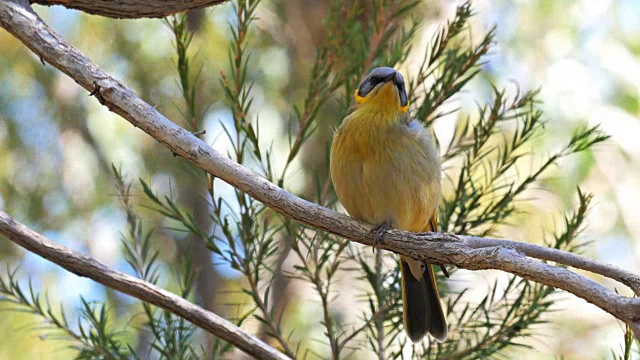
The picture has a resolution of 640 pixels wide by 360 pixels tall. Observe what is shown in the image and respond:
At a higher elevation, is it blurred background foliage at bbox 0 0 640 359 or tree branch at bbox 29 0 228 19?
blurred background foliage at bbox 0 0 640 359

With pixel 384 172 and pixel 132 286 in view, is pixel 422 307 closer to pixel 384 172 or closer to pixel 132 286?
pixel 384 172

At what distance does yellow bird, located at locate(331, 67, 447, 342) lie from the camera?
10.3 feet

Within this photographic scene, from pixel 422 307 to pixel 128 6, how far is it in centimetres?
159

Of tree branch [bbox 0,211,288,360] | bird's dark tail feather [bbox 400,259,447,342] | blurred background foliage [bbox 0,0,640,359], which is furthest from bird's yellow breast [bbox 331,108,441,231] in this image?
blurred background foliage [bbox 0,0,640,359]

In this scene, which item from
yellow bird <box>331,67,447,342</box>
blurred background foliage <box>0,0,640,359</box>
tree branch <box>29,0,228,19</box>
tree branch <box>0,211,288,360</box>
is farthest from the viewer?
blurred background foliage <box>0,0,640,359</box>

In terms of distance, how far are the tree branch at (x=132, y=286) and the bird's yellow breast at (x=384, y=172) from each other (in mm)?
781

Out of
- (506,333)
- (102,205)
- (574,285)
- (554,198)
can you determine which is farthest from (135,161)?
(574,285)

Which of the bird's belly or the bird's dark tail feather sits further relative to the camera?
the bird's belly

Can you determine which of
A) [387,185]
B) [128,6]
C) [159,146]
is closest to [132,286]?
[128,6]

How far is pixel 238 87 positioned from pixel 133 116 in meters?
0.68

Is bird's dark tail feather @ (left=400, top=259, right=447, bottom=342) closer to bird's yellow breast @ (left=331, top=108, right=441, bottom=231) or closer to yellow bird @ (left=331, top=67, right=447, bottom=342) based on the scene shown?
yellow bird @ (left=331, top=67, right=447, bottom=342)

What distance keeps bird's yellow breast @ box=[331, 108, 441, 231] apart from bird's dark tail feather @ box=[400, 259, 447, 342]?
0.74ft

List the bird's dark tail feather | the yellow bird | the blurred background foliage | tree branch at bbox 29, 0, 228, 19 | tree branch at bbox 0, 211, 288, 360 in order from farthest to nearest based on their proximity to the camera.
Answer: the blurred background foliage, the yellow bird, the bird's dark tail feather, tree branch at bbox 29, 0, 228, 19, tree branch at bbox 0, 211, 288, 360

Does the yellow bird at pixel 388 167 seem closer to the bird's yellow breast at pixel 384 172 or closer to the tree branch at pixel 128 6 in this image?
the bird's yellow breast at pixel 384 172
